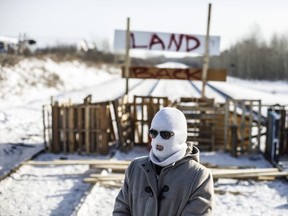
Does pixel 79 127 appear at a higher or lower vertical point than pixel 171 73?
lower

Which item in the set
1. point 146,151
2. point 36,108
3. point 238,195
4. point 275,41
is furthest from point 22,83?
point 275,41

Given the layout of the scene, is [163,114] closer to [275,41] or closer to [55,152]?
[55,152]

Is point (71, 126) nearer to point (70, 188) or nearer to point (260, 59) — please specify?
point (70, 188)

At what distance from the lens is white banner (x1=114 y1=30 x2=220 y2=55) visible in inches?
484

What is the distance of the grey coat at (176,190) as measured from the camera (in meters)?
2.61

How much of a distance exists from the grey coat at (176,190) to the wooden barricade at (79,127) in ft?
25.9

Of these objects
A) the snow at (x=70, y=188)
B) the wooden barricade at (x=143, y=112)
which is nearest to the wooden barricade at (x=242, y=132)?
the snow at (x=70, y=188)

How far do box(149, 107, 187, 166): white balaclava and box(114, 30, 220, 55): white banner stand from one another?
9.87 metres

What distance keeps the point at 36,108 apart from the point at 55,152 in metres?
10.4

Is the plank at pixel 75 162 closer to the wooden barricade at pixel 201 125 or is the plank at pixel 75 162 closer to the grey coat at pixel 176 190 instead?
the wooden barricade at pixel 201 125

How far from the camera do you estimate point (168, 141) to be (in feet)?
8.70

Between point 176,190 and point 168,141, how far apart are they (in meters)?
0.35

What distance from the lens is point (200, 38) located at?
1232 centimetres

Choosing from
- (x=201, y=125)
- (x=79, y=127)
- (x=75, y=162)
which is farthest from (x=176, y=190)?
(x=201, y=125)
